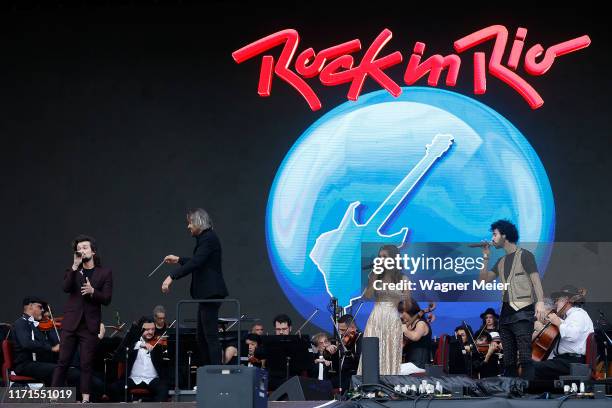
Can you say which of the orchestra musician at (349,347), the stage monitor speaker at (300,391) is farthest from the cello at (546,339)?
the stage monitor speaker at (300,391)

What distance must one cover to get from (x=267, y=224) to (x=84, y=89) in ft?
8.86

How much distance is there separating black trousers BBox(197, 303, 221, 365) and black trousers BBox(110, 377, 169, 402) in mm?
2067

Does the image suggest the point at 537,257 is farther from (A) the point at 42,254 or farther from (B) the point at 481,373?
(A) the point at 42,254

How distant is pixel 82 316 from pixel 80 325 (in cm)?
7

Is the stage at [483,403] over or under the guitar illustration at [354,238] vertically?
under

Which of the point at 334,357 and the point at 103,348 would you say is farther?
the point at 334,357

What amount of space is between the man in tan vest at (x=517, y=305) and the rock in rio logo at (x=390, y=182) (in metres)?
2.97

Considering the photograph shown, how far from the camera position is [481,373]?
11008 mm

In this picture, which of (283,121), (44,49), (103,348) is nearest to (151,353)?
(103,348)

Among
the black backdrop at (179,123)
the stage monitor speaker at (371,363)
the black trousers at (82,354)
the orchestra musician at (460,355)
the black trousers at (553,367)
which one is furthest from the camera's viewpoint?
the black backdrop at (179,123)

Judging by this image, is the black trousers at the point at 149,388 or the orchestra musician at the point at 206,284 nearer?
the orchestra musician at the point at 206,284

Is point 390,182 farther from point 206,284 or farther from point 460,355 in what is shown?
point 206,284

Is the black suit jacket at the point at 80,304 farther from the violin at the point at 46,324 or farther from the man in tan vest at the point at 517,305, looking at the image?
the man in tan vest at the point at 517,305

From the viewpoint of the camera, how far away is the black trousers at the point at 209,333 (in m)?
8.28
